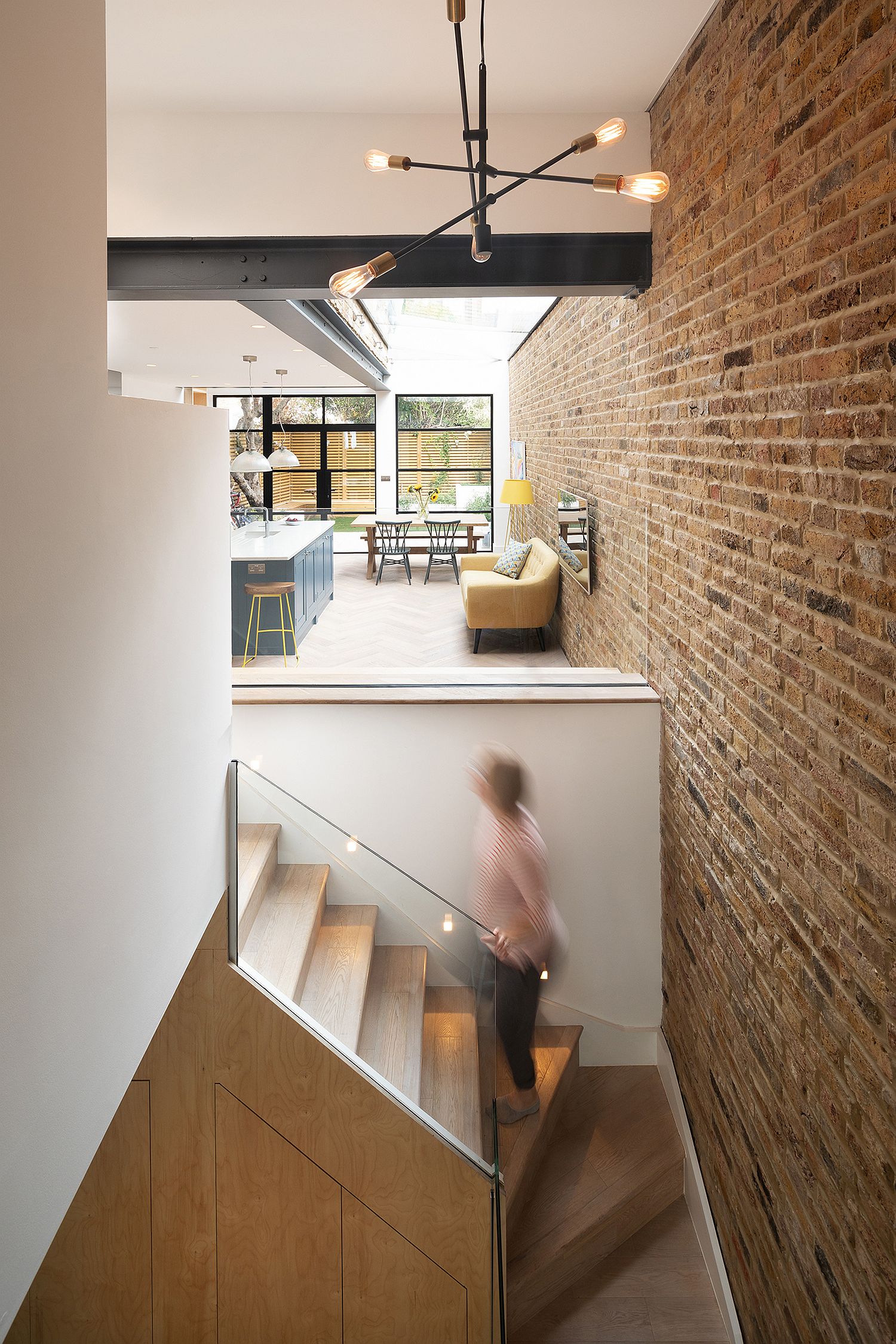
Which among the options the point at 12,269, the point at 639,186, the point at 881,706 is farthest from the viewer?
the point at 639,186

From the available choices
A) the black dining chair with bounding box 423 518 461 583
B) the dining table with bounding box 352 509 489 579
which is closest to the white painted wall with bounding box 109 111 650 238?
the black dining chair with bounding box 423 518 461 583

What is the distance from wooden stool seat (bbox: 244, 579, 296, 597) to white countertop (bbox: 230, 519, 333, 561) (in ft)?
0.97

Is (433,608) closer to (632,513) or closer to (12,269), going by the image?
(632,513)

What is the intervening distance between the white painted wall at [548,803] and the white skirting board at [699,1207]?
0.78ft

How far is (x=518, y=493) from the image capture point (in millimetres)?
8773

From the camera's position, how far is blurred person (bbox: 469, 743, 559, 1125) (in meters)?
3.15

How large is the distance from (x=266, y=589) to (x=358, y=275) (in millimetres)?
3764

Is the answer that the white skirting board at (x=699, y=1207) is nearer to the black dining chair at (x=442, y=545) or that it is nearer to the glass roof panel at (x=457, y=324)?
the glass roof panel at (x=457, y=324)

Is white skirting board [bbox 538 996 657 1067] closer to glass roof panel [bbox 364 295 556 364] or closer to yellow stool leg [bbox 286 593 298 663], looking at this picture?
yellow stool leg [bbox 286 593 298 663]

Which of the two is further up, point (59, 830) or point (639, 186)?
point (639, 186)

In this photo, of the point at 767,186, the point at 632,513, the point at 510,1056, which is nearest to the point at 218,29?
the point at 767,186

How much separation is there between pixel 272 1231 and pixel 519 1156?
99 cm

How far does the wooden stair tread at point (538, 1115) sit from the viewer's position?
10.4ft

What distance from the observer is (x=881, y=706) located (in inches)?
65.2
